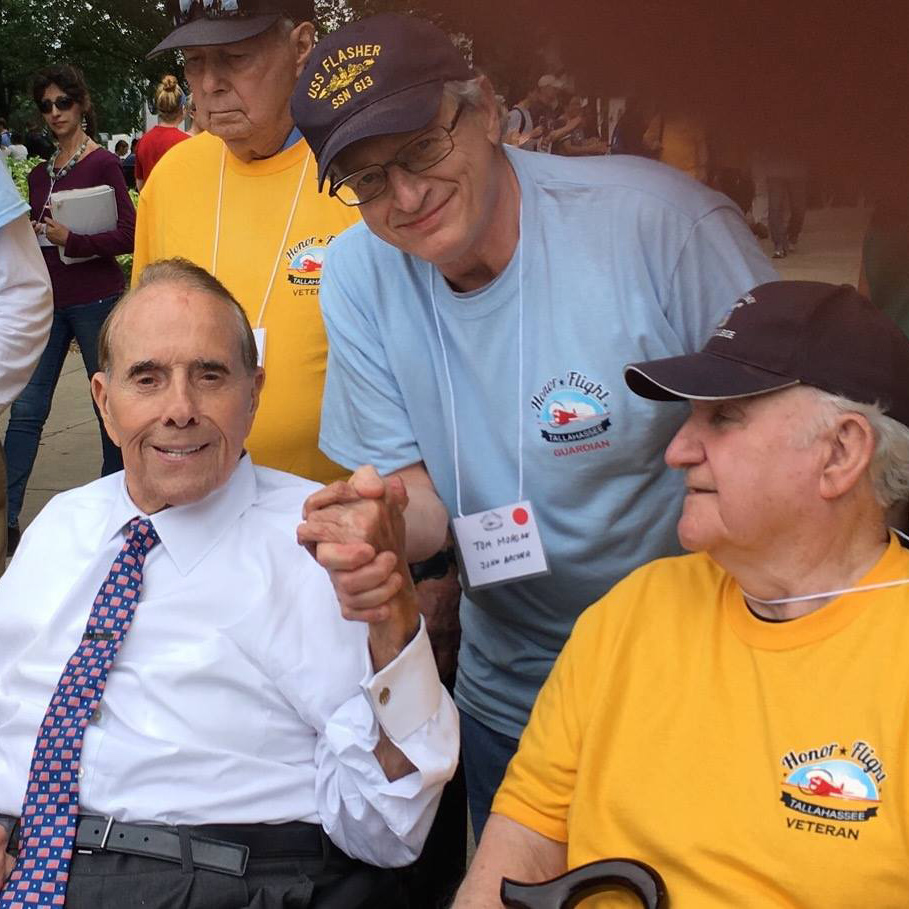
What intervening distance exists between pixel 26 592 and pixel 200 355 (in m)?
0.55

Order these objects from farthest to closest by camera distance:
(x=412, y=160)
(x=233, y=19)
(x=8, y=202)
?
1. (x=8, y=202)
2. (x=233, y=19)
3. (x=412, y=160)

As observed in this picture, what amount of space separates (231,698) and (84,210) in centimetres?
369

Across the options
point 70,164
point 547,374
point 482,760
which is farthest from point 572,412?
point 70,164

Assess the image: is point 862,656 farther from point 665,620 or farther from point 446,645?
point 446,645

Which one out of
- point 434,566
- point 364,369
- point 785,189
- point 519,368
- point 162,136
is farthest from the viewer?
point 162,136

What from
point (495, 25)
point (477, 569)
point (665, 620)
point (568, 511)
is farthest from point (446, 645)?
point (495, 25)

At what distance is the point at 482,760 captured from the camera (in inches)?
86.9

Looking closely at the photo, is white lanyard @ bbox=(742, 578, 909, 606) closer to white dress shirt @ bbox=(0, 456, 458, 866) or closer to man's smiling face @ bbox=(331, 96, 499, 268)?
white dress shirt @ bbox=(0, 456, 458, 866)

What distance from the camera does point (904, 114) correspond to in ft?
0.97

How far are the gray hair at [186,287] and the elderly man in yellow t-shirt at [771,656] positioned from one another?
2.79 ft

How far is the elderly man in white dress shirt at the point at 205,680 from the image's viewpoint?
1735mm

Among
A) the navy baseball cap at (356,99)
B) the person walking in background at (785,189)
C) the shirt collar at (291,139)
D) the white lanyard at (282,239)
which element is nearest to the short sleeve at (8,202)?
the white lanyard at (282,239)

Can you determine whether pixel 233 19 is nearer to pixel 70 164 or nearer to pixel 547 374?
pixel 547 374

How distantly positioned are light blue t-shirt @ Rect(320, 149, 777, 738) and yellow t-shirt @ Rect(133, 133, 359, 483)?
0.43 metres
